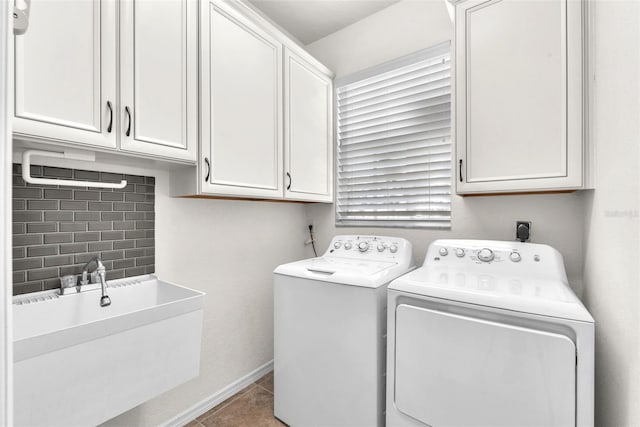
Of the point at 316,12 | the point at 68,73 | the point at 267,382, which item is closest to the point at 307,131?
the point at 316,12

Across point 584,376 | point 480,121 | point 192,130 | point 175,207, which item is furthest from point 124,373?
point 480,121

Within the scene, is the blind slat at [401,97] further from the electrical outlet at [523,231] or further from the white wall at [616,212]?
the electrical outlet at [523,231]

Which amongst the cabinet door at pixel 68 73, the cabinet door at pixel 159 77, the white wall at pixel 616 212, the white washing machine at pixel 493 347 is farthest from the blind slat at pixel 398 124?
the cabinet door at pixel 68 73

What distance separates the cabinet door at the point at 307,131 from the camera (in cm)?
204

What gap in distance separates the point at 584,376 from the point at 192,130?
1.85 metres

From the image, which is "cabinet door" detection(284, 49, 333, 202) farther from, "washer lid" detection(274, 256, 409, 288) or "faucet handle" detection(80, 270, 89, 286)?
"faucet handle" detection(80, 270, 89, 286)

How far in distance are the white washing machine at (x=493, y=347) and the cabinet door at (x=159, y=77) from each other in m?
1.27

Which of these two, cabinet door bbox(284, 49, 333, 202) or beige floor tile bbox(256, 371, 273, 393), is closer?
cabinet door bbox(284, 49, 333, 202)

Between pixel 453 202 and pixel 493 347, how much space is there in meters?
1.06

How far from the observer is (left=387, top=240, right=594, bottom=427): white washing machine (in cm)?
102

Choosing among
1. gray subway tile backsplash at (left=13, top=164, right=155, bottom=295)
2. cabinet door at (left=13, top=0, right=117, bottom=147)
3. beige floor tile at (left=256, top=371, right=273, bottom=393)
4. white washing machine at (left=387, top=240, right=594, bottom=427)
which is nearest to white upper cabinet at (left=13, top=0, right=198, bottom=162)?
cabinet door at (left=13, top=0, right=117, bottom=147)

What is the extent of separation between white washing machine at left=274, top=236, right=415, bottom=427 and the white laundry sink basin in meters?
0.56

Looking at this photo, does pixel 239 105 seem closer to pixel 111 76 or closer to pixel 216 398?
pixel 111 76

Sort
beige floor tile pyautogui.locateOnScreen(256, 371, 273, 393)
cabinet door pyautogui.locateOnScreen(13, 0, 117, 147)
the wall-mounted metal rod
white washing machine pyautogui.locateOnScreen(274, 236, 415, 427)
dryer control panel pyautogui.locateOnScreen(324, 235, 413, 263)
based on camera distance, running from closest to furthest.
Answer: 1. cabinet door pyautogui.locateOnScreen(13, 0, 117, 147)
2. the wall-mounted metal rod
3. white washing machine pyautogui.locateOnScreen(274, 236, 415, 427)
4. dryer control panel pyautogui.locateOnScreen(324, 235, 413, 263)
5. beige floor tile pyautogui.locateOnScreen(256, 371, 273, 393)
